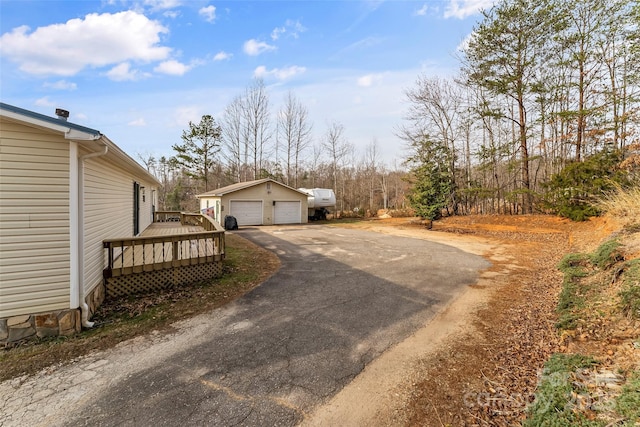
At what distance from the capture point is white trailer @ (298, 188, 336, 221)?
24969 millimetres

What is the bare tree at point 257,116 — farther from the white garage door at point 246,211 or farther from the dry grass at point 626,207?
the dry grass at point 626,207

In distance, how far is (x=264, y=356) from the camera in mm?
3463

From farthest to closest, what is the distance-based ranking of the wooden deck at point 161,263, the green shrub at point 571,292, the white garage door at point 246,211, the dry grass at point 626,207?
the white garage door at point 246,211 < the dry grass at point 626,207 < the wooden deck at point 161,263 < the green shrub at point 571,292

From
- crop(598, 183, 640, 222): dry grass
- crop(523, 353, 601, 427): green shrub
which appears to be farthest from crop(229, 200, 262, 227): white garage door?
crop(523, 353, 601, 427): green shrub

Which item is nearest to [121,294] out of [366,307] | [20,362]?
[20,362]

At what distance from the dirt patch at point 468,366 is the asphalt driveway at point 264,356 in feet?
0.94

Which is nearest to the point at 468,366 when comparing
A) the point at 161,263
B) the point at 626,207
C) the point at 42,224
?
the point at 161,263

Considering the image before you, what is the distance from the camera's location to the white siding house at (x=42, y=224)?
3755mm

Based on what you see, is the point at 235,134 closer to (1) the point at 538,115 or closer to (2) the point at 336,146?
(2) the point at 336,146

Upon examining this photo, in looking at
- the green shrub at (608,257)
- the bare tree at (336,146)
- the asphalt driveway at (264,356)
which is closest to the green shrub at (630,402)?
the asphalt driveway at (264,356)

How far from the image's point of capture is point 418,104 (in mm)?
20812

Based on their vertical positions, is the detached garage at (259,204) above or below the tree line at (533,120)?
below

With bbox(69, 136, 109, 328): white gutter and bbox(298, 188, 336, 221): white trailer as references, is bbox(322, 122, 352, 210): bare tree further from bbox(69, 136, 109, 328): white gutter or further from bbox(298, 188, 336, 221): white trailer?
bbox(69, 136, 109, 328): white gutter

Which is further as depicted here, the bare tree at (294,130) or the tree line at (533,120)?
the bare tree at (294,130)
